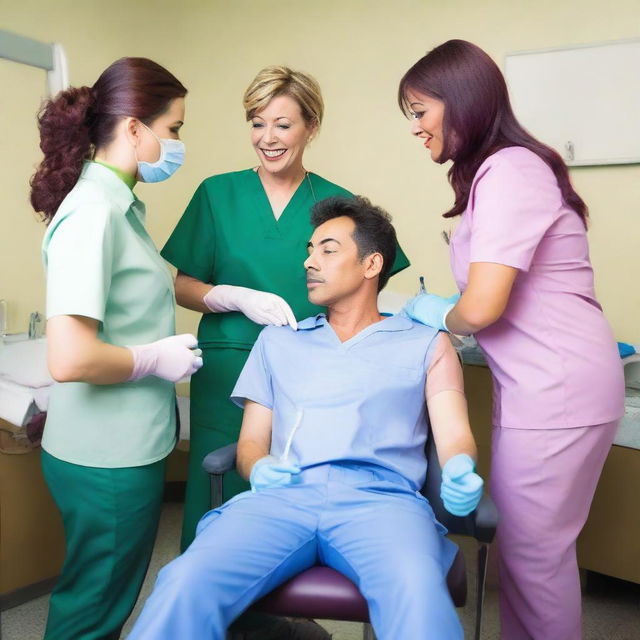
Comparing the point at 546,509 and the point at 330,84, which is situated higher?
the point at 330,84

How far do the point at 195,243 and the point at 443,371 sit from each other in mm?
747

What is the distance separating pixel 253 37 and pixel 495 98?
1909 mm

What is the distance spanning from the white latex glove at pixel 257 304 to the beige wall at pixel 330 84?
1087mm

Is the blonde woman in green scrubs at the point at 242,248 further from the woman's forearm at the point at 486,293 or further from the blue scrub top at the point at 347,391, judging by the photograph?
the woman's forearm at the point at 486,293

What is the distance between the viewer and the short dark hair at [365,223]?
5.97 ft

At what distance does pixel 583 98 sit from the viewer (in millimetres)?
2543

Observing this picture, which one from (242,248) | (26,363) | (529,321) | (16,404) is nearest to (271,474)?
(529,321)

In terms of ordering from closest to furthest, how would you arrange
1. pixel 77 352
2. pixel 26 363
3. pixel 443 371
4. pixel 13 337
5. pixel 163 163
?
1. pixel 77 352
2. pixel 163 163
3. pixel 443 371
4. pixel 26 363
5. pixel 13 337

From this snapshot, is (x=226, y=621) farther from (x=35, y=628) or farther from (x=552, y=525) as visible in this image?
(x=35, y=628)

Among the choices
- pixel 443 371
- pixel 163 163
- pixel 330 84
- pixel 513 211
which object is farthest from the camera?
pixel 330 84

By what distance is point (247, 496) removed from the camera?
156 cm

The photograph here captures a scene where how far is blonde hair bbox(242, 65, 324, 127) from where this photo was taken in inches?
75.8

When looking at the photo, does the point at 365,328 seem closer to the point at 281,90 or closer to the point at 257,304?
the point at 257,304

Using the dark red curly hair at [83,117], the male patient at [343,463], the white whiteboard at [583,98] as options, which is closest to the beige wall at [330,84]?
the white whiteboard at [583,98]
